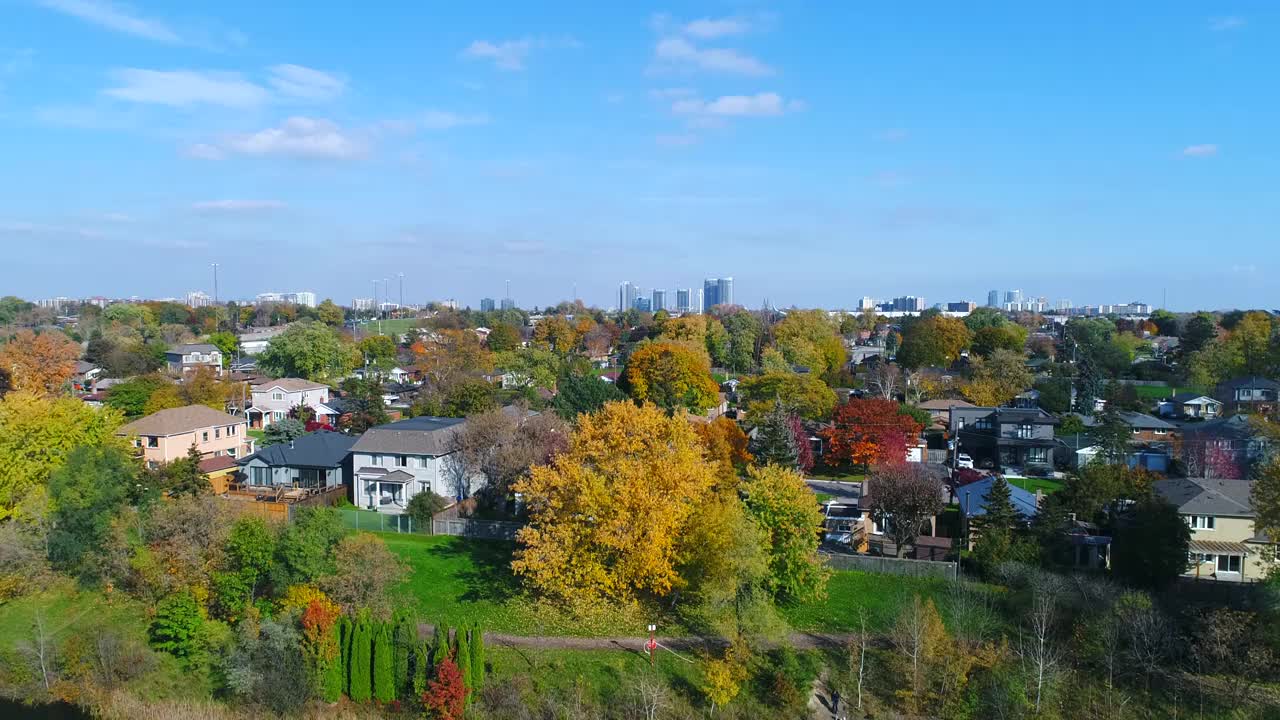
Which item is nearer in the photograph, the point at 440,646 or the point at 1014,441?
the point at 440,646

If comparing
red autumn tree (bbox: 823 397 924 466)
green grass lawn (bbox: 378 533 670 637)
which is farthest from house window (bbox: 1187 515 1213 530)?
green grass lawn (bbox: 378 533 670 637)

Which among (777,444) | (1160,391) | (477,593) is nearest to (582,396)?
(777,444)

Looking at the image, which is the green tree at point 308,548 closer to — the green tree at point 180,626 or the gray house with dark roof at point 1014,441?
the green tree at point 180,626

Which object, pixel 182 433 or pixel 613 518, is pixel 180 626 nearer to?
pixel 613 518

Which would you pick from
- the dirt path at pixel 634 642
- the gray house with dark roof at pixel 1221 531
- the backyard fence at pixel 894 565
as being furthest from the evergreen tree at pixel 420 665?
the gray house with dark roof at pixel 1221 531

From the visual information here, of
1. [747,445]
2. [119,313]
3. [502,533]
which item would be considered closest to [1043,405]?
[747,445]

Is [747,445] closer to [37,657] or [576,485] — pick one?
[576,485]
